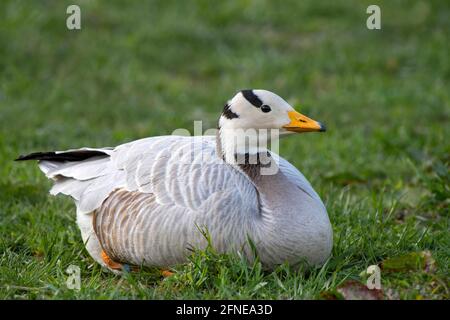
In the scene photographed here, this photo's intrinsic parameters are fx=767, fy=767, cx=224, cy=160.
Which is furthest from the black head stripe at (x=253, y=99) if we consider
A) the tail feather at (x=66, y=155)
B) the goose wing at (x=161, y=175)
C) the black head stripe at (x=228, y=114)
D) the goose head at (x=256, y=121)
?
the tail feather at (x=66, y=155)

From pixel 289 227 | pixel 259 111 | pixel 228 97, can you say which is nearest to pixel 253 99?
pixel 259 111

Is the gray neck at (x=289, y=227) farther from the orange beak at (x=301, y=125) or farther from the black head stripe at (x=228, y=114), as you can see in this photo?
the black head stripe at (x=228, y=114)

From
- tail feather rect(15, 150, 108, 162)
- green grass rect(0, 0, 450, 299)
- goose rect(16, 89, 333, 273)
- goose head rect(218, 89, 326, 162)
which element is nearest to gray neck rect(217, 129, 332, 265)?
goose rect(16, 89, 333, 273)

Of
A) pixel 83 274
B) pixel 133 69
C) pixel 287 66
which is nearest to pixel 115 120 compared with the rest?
pixel 133 69

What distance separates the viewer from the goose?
4.42 m

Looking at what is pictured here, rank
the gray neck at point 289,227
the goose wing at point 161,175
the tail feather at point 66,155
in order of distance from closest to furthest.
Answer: the gray neck at point 289,227, the goose wing at point 161,175, the tail feather at point 66,155

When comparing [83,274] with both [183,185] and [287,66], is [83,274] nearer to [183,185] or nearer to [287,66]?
[183,185]

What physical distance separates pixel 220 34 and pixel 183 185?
6.48 m

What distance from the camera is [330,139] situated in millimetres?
7977

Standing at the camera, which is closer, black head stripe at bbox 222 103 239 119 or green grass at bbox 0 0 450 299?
green grass at bbox 0 0 450 299

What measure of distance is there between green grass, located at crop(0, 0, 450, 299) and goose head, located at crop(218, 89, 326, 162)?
29.1 inches

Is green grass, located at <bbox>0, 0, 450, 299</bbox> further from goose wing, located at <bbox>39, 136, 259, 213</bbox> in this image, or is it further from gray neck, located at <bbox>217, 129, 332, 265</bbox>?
goose wing, located at <bbox>39, 136, 259, 213</bbox>

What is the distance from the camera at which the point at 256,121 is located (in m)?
4.68

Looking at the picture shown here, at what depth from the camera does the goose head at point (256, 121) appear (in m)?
4.66
